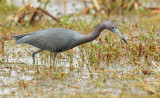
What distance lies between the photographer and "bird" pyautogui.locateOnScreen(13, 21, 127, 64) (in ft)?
18.1

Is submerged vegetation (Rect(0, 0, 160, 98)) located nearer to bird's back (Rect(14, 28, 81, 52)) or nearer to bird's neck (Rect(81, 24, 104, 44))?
bird's back (Rect(14, 28, 81, 52))

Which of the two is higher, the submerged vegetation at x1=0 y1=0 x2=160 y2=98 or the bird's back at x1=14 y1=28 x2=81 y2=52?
the bird's back at x1=14 y1=28 x2=81 y2=52

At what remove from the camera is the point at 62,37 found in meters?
5.55

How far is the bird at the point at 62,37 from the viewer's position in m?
5.50

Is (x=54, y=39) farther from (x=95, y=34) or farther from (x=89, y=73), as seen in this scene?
(x=89, y=73)

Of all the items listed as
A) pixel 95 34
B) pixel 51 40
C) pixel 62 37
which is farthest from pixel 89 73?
pixel 51 40

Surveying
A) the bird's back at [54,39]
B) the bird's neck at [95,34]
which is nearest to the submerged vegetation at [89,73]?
the bird's back at [54,39]

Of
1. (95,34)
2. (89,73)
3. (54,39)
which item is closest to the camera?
(89,73)

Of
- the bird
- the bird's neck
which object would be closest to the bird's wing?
the bird

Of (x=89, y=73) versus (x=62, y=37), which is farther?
(x=62, y=37)

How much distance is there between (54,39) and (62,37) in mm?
150

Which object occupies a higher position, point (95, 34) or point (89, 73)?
point (95, 34)

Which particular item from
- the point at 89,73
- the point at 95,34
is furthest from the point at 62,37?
the point at 89,73

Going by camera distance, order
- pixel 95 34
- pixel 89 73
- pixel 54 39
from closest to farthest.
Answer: pixel 89 73
pixel 95 34
pixel 54 39
